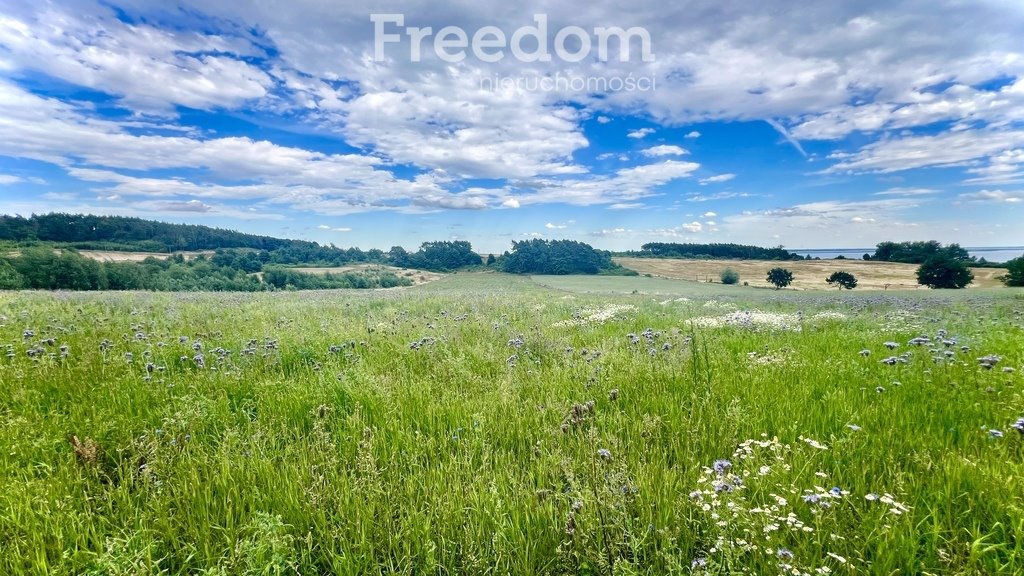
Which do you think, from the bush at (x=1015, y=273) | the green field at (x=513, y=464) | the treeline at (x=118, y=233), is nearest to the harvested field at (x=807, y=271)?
the bush at (x=1015, y=273)

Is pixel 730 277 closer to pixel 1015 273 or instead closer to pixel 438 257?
pixel 1015 273

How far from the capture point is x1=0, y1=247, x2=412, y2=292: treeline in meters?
40.0

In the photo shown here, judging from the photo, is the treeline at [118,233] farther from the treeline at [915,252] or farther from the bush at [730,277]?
the treeline at [915,252]

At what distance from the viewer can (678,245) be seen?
8788 centimetres

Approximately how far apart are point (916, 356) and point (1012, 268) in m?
63.8

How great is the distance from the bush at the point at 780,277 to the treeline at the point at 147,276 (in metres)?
49.6

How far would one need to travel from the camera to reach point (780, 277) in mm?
55000

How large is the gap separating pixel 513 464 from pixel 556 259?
237ft

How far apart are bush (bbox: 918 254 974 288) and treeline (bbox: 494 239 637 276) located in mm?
38403

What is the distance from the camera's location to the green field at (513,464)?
2195 millimetres

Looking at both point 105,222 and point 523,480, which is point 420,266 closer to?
point 105,222

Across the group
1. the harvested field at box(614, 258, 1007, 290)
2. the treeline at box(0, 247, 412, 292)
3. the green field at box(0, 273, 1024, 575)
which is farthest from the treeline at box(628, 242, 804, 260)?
the green field at box(0, 273, 1024, 575)

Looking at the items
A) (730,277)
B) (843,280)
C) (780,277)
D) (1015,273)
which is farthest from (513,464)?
(1015,273)

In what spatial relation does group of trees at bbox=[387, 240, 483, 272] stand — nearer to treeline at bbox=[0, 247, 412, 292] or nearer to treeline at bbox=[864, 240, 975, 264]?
treeline at bbox=[0, 247, 412, 292]
